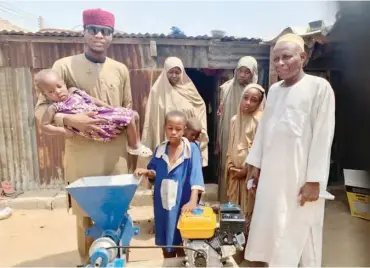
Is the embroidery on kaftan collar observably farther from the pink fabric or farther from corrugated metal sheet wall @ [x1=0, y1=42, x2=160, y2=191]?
corrugated metal sheet wall @ [x1=0, y1=42, x2=160, y2=191]

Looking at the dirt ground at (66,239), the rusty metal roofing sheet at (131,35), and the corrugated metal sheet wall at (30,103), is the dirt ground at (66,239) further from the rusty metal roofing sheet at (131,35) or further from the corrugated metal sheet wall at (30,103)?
the rusty metal roofing sheet at (131,35)

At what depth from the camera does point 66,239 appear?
12.5 feet

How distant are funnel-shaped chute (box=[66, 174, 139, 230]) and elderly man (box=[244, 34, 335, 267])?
101 centimetres

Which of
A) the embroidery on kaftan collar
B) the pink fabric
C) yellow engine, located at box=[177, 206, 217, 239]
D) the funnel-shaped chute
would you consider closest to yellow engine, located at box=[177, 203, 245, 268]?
yellow engine, located at box=[177, 206, 217, 239]

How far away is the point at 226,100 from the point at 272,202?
209 cm

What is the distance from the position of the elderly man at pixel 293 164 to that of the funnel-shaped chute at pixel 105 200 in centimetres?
101

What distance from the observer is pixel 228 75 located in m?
5.36

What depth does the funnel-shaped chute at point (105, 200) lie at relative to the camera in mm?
1616

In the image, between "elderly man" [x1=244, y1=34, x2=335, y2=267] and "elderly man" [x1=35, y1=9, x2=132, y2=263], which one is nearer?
"elderly man" [x1=244, y1=34, x2=335, y2=267]

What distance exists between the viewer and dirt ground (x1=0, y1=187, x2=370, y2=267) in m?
3.25

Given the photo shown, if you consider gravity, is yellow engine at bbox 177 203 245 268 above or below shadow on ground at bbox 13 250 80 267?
above

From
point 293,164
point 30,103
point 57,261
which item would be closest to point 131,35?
point 30,103

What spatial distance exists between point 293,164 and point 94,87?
1460 mm

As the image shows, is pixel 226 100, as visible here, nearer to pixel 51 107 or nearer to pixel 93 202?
pixel 51 107
